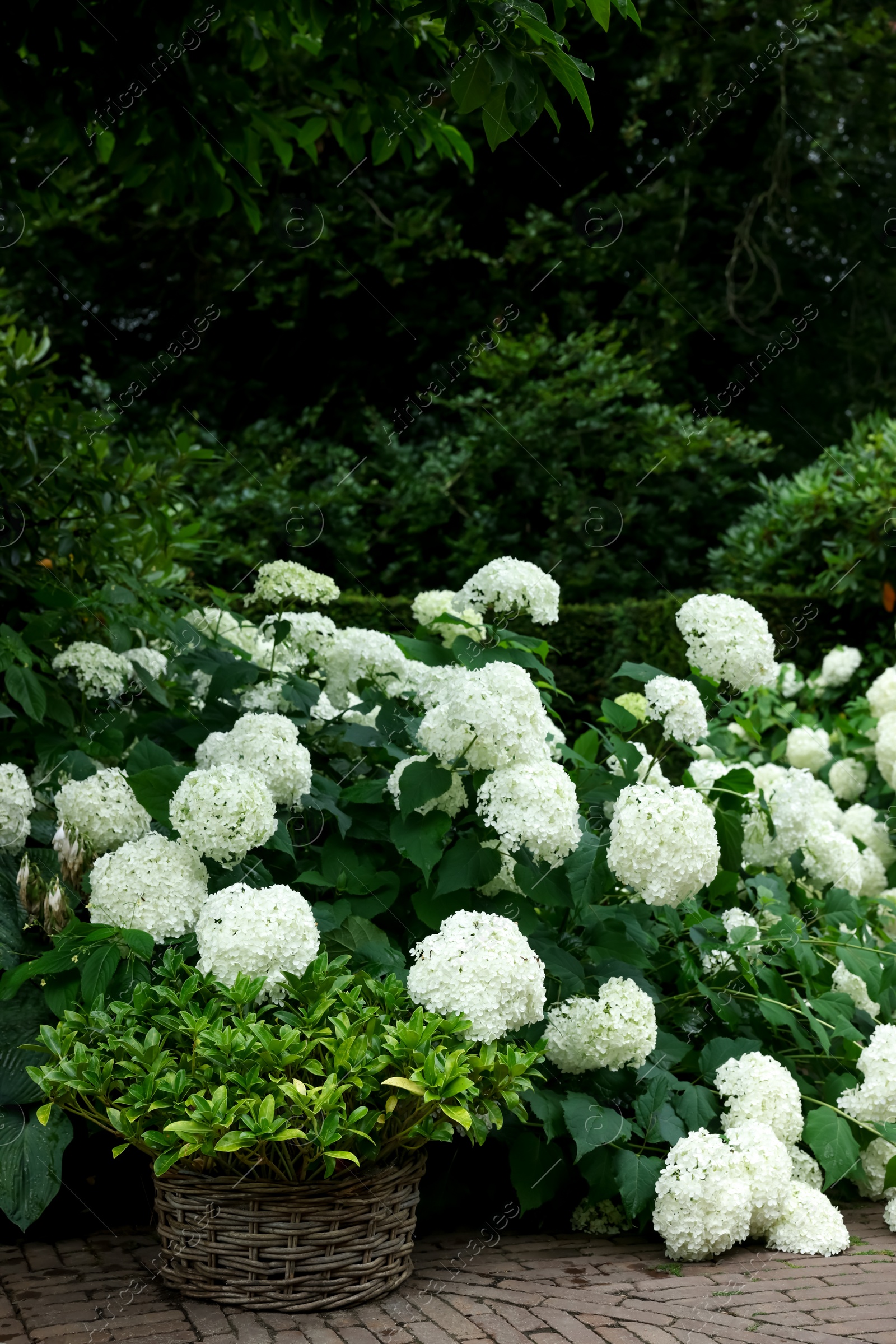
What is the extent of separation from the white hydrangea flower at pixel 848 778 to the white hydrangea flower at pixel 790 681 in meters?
1.30

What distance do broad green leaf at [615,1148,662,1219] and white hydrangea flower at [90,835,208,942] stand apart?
1.24 m

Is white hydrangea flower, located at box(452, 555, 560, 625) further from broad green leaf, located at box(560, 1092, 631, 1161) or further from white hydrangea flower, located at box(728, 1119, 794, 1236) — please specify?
white hydrangea flower, located at box(728, 1119, 794, 1236)

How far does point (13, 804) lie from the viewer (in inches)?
126

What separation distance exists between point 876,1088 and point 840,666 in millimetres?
3819

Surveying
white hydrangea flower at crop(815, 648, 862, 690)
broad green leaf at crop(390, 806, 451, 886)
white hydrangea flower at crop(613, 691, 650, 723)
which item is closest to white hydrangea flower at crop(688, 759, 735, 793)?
white hydrangea flower at crop(613, 691, 650, 723)

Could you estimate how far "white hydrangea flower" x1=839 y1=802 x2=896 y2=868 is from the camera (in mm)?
5270

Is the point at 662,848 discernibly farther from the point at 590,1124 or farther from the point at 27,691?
the point at 27,691

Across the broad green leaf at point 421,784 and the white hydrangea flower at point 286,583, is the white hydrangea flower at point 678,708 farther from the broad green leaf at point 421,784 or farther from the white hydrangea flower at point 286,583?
the white hydrangea flower at point 286,583

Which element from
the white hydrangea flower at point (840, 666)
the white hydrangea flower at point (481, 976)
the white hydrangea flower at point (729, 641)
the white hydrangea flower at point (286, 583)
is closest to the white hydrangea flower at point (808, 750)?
the white hydrangea flower at point (840, 666)

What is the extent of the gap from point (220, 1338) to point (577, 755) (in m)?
1.94

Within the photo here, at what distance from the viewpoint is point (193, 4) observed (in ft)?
15.4

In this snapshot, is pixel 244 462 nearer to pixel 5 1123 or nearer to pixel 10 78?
pixel 10 78

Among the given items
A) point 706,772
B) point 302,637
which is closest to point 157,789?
point 302,637

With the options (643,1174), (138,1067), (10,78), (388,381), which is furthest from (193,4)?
(388,381)
